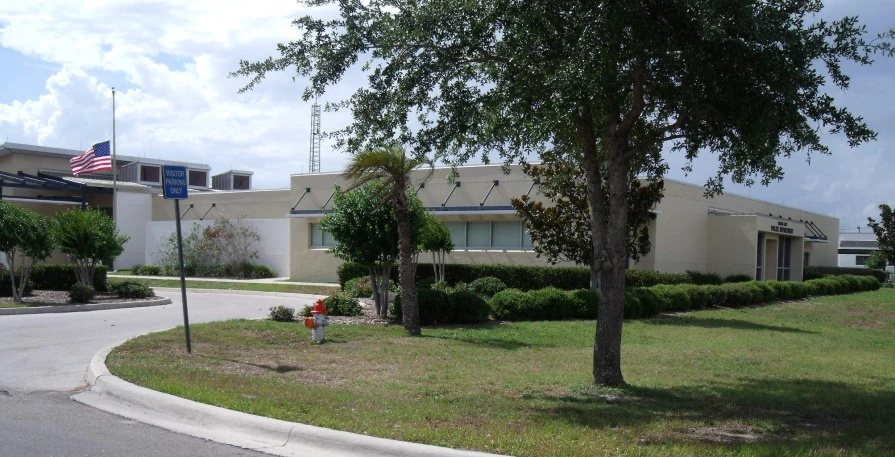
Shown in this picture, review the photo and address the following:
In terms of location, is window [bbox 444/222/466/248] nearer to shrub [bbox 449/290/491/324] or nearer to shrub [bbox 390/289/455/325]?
shrub [bbox 449/290/491/324]

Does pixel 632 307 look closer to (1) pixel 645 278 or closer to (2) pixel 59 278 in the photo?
(1) pixel 645 278

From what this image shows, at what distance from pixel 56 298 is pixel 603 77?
19.1m

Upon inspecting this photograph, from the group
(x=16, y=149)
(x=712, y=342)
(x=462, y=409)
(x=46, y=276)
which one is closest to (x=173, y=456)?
(x=462, y=409)

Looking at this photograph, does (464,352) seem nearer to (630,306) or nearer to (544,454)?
(544,454)

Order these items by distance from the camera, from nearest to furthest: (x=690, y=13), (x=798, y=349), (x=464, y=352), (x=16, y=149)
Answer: (x=690, y=13) < (x=464, y=352) < (x=798, y=349) < (x=16, y=149)

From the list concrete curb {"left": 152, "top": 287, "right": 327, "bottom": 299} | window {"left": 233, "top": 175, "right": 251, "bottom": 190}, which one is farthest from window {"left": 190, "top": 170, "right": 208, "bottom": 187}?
concrete curb {"left": 152, "top": 287, "right": 327, "bottom": 299}

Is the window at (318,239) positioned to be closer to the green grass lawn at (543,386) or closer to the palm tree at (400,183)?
the green grass lawn at (543,386)

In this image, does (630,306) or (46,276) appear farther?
(46,276)

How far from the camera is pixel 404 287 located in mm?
16266

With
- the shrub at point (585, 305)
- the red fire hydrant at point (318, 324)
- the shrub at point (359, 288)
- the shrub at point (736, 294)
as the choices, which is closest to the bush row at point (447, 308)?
the shrub at point (585, 305)

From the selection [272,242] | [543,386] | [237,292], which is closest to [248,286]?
[237,292]

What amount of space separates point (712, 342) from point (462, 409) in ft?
32.2

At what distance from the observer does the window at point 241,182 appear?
65125mm

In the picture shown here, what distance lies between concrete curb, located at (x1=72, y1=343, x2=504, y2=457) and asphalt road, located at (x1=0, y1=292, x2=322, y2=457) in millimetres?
188
